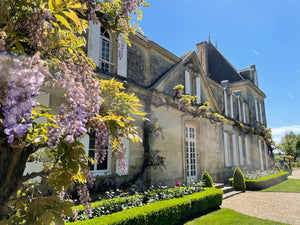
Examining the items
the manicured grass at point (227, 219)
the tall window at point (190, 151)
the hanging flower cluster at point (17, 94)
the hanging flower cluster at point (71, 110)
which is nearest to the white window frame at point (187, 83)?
the tall window at point (190, 151)

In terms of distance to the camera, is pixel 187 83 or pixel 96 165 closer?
pixel 96 165

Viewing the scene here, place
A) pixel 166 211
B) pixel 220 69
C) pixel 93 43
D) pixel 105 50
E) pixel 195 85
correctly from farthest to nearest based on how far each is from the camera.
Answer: pixel 220 69, pixel 195 85, pixel 105 50, pixel 93 43, pixel 166 211

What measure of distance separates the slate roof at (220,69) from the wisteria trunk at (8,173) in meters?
18.3

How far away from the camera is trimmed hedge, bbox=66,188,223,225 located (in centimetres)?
371

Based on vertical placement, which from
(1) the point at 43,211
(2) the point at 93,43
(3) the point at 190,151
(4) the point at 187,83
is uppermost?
(4) the point at 187,83

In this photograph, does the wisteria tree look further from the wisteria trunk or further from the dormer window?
the dormer window

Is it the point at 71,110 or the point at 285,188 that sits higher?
the point at 71,110

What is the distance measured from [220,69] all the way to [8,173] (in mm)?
19253

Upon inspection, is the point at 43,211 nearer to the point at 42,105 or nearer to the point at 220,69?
the point at 42,105

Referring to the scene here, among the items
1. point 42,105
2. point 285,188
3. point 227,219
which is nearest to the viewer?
point 42,105

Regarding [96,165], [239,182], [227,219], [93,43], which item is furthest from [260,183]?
[93,43]

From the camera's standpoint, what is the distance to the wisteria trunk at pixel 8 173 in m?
1.55

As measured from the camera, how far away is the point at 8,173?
1602 millimetres

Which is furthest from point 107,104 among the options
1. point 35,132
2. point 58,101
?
point 58,101
